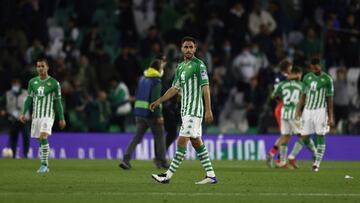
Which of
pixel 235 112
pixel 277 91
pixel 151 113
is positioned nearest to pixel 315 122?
pixel 277 91

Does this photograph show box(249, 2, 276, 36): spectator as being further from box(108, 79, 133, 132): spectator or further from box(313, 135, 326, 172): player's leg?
box(313, 135, 326, 172): player's leg

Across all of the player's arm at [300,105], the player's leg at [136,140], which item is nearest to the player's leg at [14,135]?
the player's leg at [136,140]

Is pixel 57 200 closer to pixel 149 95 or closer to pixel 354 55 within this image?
pixel 149 95

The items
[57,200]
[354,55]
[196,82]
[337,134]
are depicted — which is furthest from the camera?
[354,55]

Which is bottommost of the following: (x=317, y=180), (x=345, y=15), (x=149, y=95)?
(x=317, y=180)

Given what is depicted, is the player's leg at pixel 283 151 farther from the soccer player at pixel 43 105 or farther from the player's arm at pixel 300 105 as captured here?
the soccer player at pixel 43 105

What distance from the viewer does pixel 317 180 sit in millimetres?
17359

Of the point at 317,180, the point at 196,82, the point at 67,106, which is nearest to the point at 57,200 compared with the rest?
the point at 196,82

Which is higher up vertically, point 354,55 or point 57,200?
point 354,55

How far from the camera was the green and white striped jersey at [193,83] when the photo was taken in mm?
15865

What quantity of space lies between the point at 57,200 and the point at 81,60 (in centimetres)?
1707

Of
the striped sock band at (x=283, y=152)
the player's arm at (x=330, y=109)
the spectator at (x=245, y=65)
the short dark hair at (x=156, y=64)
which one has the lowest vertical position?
the striped sock band at (x=283, y=152)

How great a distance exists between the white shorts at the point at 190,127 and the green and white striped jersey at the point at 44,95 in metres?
4.55

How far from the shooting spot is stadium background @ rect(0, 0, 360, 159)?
29281 mm
